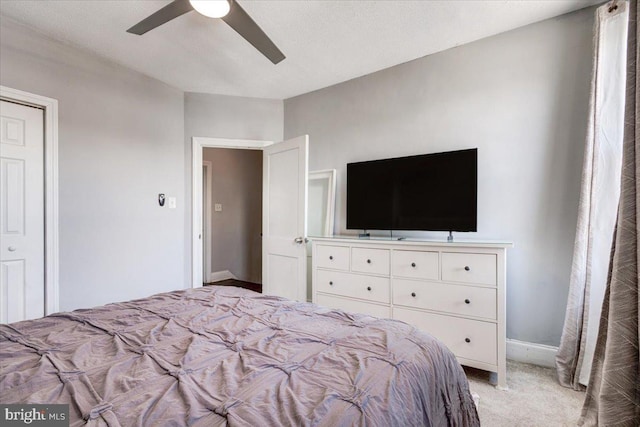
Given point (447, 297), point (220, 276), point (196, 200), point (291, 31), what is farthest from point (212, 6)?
point (220, 276)

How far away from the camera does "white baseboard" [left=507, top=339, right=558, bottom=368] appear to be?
2262mm

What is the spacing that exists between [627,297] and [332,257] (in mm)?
1895

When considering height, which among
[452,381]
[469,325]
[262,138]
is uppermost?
[262,138]

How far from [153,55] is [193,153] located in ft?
3.50

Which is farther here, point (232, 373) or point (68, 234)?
point (68, 234)

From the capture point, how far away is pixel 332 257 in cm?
278

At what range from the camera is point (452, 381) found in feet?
3.67

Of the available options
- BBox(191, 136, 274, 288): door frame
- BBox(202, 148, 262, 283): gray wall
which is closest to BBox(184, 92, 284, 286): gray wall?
BBox(191, 136, 274, 288): door frame

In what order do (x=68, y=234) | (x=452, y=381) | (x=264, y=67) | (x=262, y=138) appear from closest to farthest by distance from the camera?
1. (x=452, y=381)
2. (x=68, y=234)
3. (x=264, y=67)
4. (x=262, y=138)

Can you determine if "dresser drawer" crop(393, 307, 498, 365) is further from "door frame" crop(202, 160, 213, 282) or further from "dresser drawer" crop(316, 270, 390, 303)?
"door frame" crop(202, 160, 213, 282)

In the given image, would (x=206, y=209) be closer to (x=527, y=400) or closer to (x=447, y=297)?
(x=447, y=297)

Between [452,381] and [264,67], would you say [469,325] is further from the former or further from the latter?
[264,67]

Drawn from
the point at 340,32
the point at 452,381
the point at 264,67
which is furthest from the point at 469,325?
the point at 264,67

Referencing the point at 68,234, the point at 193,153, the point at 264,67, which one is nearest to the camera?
the point at 68,234
